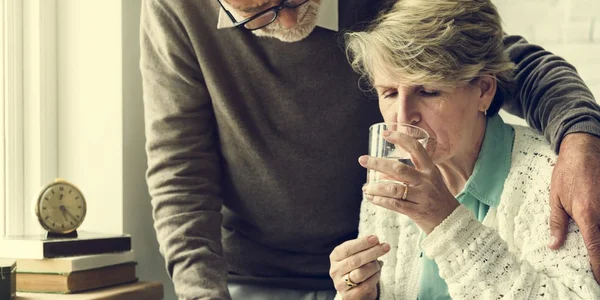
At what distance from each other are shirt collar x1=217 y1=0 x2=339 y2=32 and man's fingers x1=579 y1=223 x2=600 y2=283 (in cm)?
80

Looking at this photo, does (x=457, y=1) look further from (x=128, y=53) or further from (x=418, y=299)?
(x=128, y=53)

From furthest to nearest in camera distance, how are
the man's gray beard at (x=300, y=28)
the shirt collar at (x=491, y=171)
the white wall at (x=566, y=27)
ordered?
the white wall at (x=566, y=27) → the man's gray beard at (x=300, y=28) → the shirt collar at (x=491, y=171)

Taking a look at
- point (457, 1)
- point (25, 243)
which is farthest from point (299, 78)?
point (25, 243)

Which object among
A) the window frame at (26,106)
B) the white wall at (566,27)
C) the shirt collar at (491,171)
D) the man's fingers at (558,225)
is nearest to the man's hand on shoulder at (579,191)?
the man's fingers at (558,225)

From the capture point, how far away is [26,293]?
1.89 meters

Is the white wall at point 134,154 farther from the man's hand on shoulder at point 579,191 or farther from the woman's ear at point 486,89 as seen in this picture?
the man's hand on shoulder at point 579,191

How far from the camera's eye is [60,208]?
194 cm

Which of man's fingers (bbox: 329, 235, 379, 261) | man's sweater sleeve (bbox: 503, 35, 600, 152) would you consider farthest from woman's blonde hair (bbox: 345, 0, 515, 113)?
man's fingers (bbox: 329, 235, 379, 261)

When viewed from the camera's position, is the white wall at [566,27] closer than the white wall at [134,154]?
No

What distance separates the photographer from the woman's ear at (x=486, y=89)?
66.7 inches

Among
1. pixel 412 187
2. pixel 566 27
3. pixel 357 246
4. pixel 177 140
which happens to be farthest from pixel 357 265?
pixel 566 27

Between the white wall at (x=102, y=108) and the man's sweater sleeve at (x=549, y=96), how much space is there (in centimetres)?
105

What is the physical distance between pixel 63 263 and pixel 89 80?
2.00ft

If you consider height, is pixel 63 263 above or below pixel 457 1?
below
